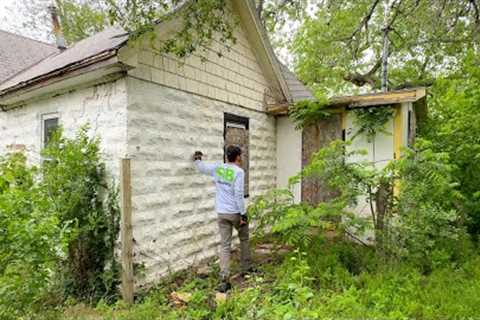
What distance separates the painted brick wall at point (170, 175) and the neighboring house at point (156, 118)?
0.02 m

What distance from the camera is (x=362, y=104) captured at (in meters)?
6.62

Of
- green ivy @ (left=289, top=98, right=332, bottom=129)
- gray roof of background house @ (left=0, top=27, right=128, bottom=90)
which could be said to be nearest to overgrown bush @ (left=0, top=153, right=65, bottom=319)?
gray roof of background house @ (left=0, top=27, right=128, bottom=90)

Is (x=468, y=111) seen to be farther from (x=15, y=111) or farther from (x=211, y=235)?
(x=15, y=111)

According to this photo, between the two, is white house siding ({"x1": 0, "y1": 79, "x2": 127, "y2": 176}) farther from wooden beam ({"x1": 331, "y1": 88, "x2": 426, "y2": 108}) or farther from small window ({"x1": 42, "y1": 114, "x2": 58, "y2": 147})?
wooden beam ({"x1": 331, "y1": 88, "x2": 426, "y2": 108})

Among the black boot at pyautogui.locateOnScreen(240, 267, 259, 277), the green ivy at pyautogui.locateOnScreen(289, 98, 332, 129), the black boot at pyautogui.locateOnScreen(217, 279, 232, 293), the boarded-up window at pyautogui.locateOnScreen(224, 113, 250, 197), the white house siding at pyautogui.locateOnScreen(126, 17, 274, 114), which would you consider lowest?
the black boot at pyautogui.locateOnScreen(240, 267, 259, 277)

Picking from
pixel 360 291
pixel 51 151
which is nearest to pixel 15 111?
pixel 51 151

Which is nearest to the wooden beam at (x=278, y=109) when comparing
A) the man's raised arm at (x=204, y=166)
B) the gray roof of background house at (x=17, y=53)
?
the man's raised arm at (x=204, y=166)

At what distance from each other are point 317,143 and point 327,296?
14.2 ft

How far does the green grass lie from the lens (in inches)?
141

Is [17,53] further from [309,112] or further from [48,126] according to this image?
[309,112]

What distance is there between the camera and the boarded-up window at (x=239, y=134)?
261 inches

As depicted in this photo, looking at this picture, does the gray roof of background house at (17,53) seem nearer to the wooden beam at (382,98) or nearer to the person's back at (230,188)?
the person's back at (230,188)

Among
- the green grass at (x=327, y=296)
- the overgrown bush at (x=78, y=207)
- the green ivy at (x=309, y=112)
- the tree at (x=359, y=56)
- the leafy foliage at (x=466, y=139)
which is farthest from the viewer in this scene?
the tree at (x=359, y=56)

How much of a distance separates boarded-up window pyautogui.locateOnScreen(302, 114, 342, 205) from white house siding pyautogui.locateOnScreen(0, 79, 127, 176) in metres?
4.75
